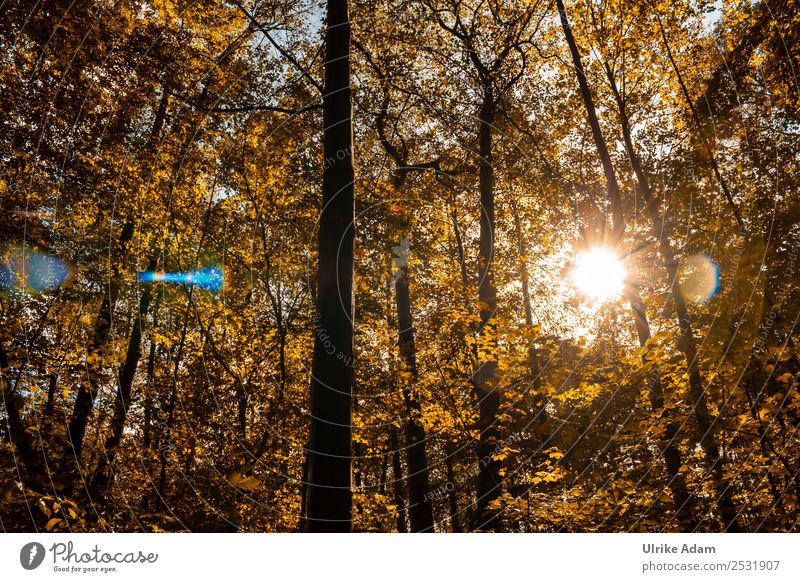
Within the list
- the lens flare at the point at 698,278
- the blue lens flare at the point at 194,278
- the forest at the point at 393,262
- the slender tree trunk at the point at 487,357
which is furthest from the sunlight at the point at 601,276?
the blue lens flare at the point at 194,278

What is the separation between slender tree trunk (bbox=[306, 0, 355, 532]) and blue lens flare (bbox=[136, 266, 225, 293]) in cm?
1122

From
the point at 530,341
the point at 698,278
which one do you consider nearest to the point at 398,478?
the point at 530,341

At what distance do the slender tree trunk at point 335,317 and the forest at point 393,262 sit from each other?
4 centimetres

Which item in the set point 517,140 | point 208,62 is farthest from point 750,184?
point 208,62

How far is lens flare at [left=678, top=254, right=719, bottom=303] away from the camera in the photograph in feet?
25.6

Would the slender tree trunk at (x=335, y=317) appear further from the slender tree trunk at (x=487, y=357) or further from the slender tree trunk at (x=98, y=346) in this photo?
the slender tree trunk at (x=98, y=346)

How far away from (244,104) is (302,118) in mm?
1923

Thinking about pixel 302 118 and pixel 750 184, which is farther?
pixel 302 118

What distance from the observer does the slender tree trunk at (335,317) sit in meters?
5.64

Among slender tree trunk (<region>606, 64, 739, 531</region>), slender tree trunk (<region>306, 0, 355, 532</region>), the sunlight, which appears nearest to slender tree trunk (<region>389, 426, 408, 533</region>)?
the sunlight

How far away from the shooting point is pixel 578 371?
8.44 metres

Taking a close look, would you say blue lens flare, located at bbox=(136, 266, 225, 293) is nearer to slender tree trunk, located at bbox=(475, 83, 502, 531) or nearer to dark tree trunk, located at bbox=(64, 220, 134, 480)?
dark tree trunk, located at bbox=(64, 220, 134, 480)

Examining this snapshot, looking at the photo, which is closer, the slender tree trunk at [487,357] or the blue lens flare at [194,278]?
the slender tree trunk at [487,357]

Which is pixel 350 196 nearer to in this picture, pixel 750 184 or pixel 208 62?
pixel 208 62
